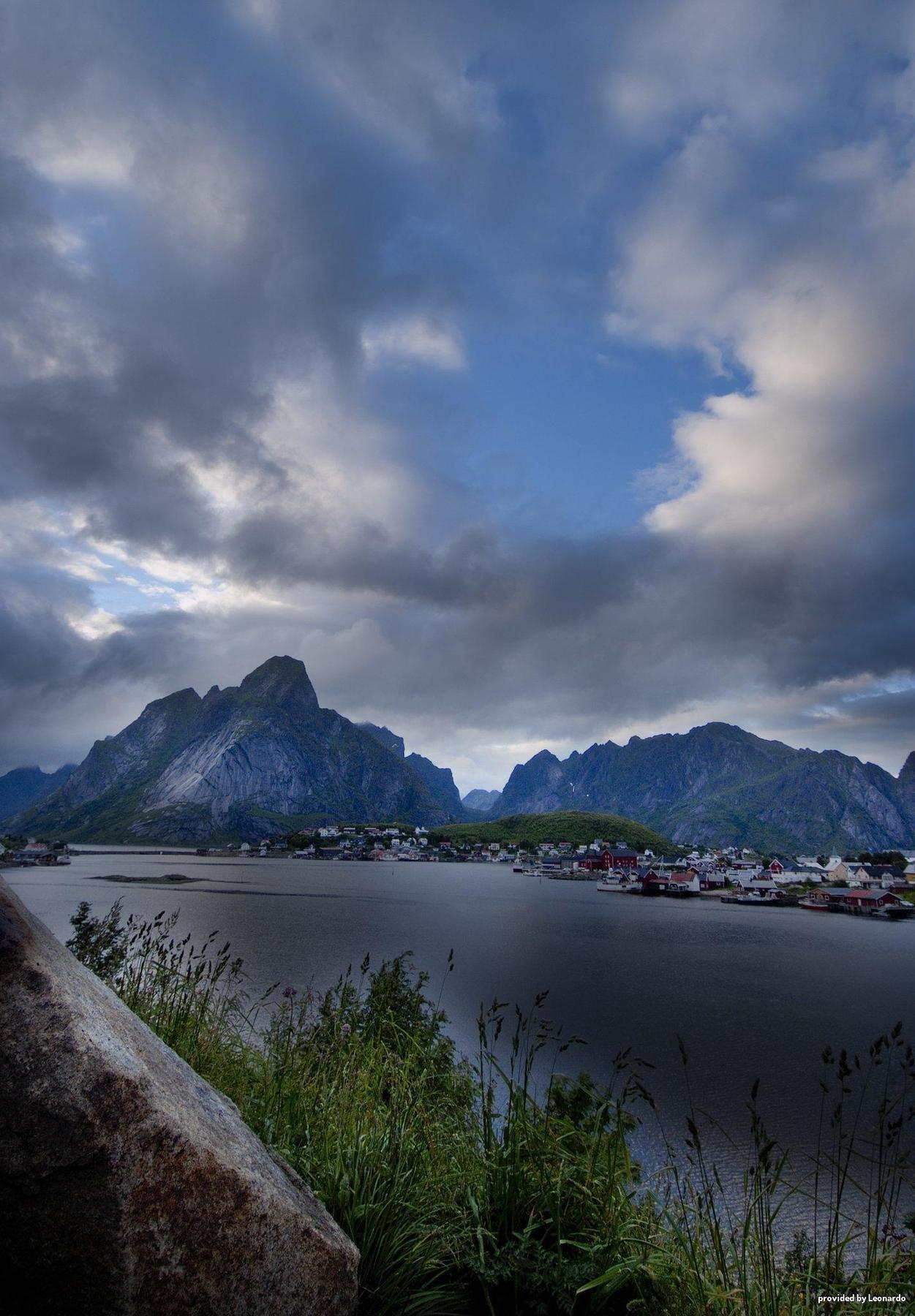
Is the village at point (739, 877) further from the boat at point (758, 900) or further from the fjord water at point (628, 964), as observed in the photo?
the fjord water at point (628, 964)

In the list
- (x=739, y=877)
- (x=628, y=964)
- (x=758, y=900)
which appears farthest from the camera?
(x=739, y=877)

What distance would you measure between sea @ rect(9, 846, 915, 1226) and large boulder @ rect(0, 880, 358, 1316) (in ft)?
7.30

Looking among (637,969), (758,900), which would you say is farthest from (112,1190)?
(758,900)

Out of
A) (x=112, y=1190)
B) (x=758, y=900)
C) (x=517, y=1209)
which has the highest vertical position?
(x=112, y=1190)

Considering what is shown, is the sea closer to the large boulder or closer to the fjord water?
the fjord water

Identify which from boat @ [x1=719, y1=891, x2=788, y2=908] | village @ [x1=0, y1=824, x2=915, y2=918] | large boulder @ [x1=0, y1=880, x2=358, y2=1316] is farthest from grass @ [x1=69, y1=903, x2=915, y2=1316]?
boat @ [x1=719, y1=891, x2=788, y2=908]

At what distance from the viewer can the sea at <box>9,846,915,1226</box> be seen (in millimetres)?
22016

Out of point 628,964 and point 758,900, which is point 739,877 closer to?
point 758,900

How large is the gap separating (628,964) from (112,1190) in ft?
162

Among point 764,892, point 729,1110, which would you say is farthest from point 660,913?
point 729,1110

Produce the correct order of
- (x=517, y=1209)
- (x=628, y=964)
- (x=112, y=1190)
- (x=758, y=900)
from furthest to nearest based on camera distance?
(x=758, y=900)
(x=628, y=964)
(x=517, y=1209)
(x=112, y=1190)

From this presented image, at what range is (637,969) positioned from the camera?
145 feet

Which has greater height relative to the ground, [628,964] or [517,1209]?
[517,1209]

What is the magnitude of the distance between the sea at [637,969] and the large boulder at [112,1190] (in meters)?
2.22
